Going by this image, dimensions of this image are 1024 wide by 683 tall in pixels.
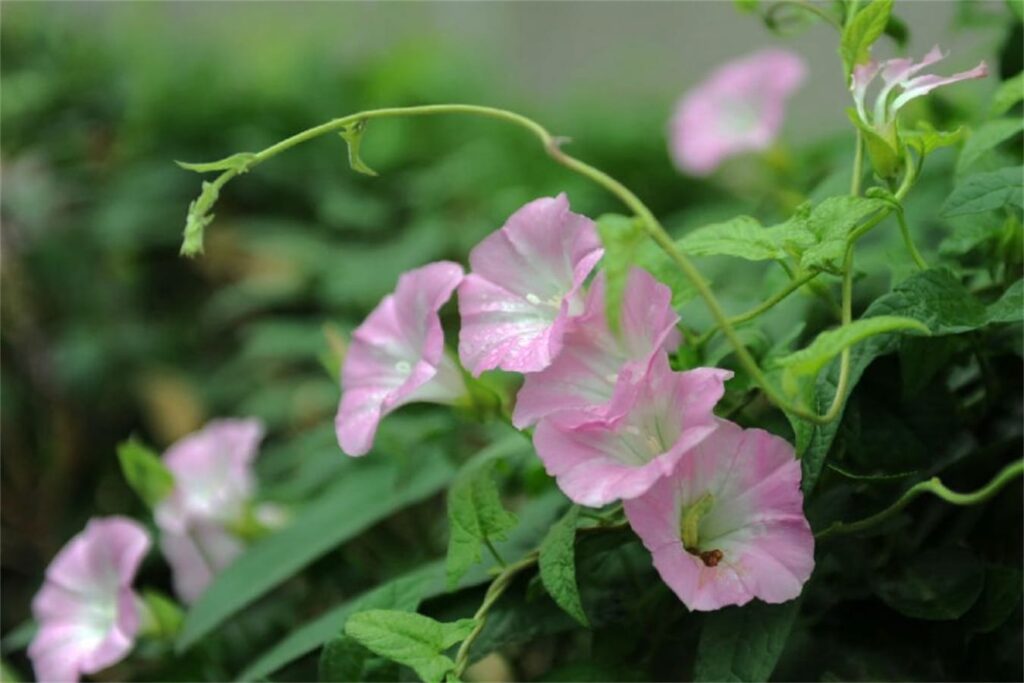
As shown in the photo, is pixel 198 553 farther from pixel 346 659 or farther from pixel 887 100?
pixel 887 100

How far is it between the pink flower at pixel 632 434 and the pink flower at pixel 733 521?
0.01 meters

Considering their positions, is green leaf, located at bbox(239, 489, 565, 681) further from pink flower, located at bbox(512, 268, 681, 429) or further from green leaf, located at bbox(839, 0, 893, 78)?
green leaf, located at bbox(839, 0, 893, 78)

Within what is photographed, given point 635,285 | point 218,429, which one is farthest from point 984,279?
point 218,429

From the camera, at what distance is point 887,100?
521mm

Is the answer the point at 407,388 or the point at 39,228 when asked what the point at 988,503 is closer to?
the point at 407,388

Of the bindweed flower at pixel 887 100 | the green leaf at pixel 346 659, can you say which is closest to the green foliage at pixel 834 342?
the bindweed flower at pixel 887 100

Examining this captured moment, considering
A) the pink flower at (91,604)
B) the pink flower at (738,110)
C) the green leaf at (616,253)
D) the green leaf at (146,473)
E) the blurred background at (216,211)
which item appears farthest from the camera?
the blurred background at (216,211)

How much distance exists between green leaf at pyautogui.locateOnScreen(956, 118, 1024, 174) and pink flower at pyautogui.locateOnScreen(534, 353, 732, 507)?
203 millimetres

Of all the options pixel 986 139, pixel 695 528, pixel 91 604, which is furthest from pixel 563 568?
pixel 91 604

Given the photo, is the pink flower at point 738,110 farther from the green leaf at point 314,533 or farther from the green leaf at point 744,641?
the green leaf at point 744,641

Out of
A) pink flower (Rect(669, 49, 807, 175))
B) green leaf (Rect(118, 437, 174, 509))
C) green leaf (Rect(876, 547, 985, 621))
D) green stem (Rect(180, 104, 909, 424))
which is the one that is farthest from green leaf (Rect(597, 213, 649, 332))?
pink flower (Rect(669, 49, 807, 175))

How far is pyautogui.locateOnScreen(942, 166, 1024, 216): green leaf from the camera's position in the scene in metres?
0.50

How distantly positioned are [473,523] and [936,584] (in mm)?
202

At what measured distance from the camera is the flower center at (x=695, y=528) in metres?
0.48
